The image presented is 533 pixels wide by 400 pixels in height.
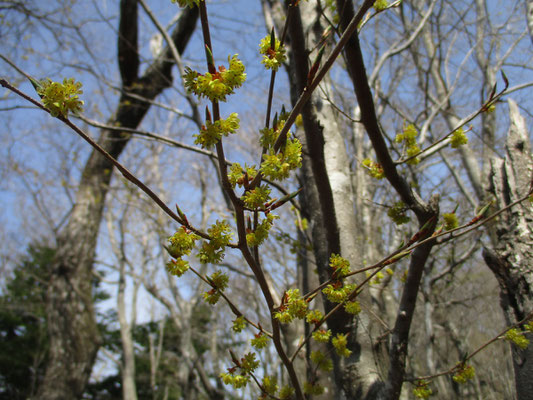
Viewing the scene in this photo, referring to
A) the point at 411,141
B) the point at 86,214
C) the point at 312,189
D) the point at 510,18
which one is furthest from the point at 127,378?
the point at 510,18

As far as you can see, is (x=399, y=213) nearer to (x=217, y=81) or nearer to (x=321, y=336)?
(x=321, y=336)

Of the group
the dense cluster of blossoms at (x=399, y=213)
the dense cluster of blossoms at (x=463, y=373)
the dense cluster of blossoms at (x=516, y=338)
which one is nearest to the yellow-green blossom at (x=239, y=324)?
the dense cluster of blossoms at (x=399, y=213)

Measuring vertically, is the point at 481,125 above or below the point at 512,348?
above

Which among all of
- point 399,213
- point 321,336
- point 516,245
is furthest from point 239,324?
point 516,245

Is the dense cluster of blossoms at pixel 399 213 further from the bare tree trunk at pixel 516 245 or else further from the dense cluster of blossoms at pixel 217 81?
the dense cluster of blossoms at pixel 217 81

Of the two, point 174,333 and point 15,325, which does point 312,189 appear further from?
point 15,325

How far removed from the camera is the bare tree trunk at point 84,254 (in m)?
4.35

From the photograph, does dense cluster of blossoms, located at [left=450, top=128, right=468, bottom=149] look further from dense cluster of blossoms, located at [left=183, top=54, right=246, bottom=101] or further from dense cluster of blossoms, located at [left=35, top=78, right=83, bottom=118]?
dense cluster of blossoms, located at [left=35, top=78, right=83, bottom=118]

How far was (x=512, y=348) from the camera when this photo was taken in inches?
73.5

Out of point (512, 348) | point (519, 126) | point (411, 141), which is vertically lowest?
point (512, 348)

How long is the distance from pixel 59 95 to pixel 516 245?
7.51 ft

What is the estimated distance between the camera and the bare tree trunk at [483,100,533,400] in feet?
5.86

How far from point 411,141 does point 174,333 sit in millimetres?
16927

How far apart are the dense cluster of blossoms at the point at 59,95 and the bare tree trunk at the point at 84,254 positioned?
3.31m
